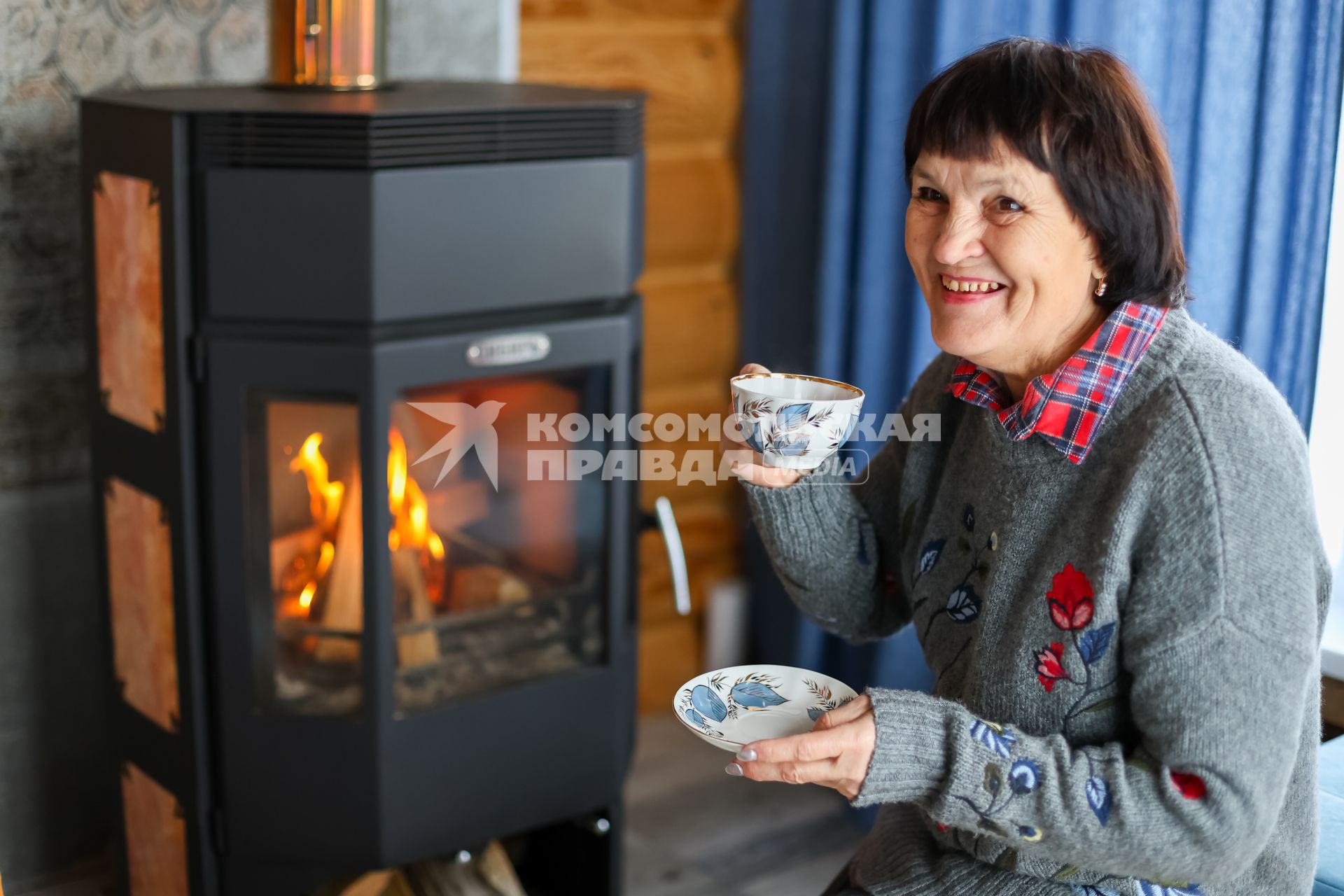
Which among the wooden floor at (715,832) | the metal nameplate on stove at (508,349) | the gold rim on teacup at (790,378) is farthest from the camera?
the wooden floor at (715,832)

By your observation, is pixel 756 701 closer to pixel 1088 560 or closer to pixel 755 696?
pixel 755 696

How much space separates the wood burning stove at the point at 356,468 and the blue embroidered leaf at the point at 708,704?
0.56 m

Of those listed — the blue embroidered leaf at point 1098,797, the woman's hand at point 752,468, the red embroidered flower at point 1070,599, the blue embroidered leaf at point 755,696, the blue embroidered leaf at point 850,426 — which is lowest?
the blue embroidered leaf at point 1098,797

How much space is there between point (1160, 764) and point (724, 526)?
173cm

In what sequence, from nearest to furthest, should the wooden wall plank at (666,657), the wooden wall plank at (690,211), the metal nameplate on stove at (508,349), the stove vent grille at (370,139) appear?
the stove vent grille at (370,139), the metal nameplate on stove at (508,349), the wooden wall plank at (690,211), the wooden wall plank at (666,657)

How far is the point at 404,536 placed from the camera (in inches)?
64.4

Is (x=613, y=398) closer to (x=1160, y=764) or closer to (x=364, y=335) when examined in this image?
(x=364, y=335)

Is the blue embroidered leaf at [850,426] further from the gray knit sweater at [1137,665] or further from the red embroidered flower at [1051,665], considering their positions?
the red embroidered flower at [1051,665]

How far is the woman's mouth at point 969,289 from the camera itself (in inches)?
43.4

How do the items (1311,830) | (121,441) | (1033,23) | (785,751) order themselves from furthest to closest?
(1033,23)
(121,441)
(1311,830)
(785,751)

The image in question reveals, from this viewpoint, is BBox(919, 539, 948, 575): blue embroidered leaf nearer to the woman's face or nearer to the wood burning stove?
the woman's face

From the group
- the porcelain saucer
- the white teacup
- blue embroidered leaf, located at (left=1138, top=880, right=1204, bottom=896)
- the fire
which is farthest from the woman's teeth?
the fire

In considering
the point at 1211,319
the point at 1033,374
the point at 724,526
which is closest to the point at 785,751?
the point at 1033,374

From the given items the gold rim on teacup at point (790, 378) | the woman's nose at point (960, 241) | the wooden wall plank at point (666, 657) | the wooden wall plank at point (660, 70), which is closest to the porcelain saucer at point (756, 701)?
the gold rim on teacup at point (790, 378)
